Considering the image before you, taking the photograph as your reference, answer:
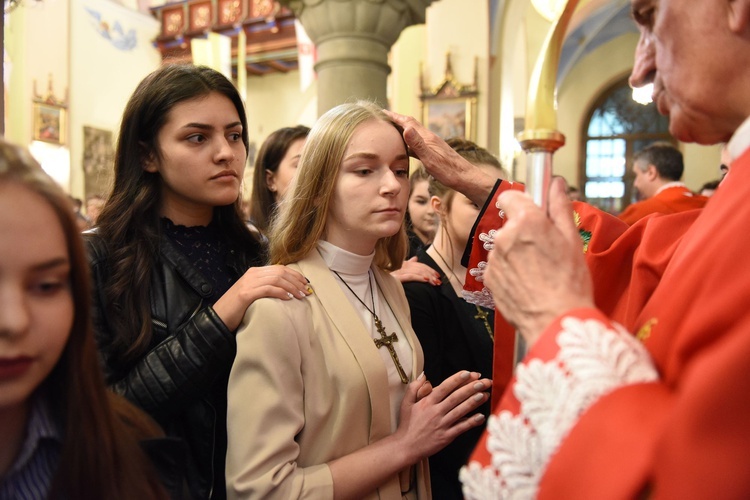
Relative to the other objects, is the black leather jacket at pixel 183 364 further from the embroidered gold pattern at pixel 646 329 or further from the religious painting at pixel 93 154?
the religious painting at pixel 93 154

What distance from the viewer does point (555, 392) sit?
957 millimetres

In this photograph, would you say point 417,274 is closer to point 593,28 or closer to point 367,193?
point 367,193

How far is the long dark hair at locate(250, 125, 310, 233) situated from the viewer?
3.11 meters

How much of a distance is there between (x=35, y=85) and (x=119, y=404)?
12198 millimetres

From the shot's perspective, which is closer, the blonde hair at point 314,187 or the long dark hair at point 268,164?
the blonde hair at point 314,187

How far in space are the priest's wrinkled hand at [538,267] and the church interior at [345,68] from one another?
2450mm

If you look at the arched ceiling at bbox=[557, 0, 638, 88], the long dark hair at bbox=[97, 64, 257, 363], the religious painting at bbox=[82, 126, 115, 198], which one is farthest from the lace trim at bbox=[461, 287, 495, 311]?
the religious painting at bbox=[82, 126, 115, 198]

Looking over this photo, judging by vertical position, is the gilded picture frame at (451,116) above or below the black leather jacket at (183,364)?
above

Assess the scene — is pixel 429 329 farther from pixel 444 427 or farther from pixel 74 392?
pixel 74 392

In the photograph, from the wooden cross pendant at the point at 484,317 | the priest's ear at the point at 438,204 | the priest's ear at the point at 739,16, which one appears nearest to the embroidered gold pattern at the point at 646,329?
the priest's ear at the point at 739,16

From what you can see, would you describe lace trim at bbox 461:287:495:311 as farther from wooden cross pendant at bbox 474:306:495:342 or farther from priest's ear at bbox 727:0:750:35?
priest's ear at bbox 727:0:750:35

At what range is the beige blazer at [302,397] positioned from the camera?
57.9 inches

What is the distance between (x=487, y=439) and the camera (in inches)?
41.3

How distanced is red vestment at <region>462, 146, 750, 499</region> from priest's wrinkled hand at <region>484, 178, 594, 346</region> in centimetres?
5
